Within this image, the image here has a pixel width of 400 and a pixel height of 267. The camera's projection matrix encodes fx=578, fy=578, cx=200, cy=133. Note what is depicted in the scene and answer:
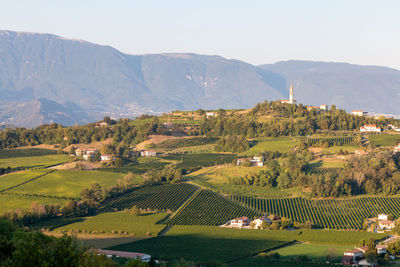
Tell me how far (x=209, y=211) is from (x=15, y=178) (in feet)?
97.0

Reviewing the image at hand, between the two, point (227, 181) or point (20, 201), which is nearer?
point (20, 201)

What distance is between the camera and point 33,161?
9806 cm

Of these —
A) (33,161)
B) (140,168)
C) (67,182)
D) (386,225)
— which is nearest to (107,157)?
(140,168)

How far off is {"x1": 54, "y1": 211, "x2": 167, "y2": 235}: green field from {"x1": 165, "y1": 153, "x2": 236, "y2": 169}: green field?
27.5 m

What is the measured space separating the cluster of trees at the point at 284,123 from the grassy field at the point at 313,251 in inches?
2493

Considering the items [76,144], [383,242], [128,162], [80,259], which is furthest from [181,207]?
[76,144]

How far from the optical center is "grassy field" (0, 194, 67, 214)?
66188 mm

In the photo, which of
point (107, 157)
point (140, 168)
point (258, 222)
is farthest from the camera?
point (107, 157)

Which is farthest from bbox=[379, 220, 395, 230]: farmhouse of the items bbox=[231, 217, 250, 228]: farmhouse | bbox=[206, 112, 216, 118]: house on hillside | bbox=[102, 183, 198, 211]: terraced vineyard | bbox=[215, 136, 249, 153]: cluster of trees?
bbox=[206, 112, 216, 118]: house on hillside

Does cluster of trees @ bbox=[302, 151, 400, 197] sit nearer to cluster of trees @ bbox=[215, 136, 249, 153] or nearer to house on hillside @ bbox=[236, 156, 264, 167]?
house on hillside @ bbox=[236, 156, 264, 167]

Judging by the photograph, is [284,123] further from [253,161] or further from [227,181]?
[227,181]

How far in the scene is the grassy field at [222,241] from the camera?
49.5 meters

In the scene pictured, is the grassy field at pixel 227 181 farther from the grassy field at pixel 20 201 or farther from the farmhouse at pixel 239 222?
the grassy field at pixel 20 201

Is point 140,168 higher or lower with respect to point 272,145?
lower
